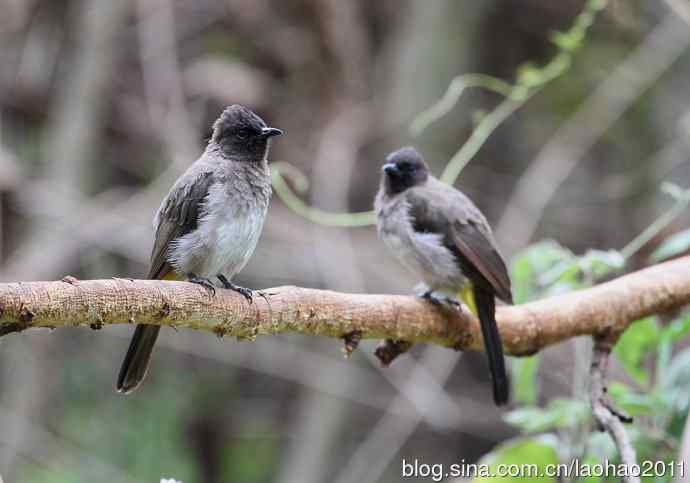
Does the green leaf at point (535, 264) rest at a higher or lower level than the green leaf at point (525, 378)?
higher

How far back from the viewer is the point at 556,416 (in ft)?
10.4

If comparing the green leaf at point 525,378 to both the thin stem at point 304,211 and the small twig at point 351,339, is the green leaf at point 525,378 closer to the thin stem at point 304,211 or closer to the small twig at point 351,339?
the small twig at point 351,339

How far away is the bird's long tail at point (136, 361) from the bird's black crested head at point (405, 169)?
4.80 feet

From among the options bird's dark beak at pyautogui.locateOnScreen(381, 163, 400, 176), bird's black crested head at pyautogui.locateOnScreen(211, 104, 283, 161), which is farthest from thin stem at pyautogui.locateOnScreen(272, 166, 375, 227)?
bird's dark beak at pyautogui.locateOnScreen(381, 163, 400, 176)

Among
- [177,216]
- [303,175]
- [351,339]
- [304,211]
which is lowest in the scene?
[351,339]

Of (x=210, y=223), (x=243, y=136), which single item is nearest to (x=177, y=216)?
(x=210, y=223)

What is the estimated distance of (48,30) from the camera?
6.66 m

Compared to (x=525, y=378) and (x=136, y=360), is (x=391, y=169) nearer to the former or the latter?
(x=525, y=378)

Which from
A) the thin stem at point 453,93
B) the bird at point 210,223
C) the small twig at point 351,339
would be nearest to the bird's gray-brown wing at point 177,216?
the bird at point 210,223

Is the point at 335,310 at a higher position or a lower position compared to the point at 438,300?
lower

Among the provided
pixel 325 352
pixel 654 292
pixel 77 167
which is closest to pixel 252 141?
pixel 654 292

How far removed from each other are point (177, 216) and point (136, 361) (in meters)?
0.63

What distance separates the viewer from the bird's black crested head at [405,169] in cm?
410

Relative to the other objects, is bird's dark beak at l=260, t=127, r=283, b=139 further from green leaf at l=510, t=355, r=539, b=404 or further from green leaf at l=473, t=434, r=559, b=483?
green leaf at l=473, t=434, r=559, b=483
